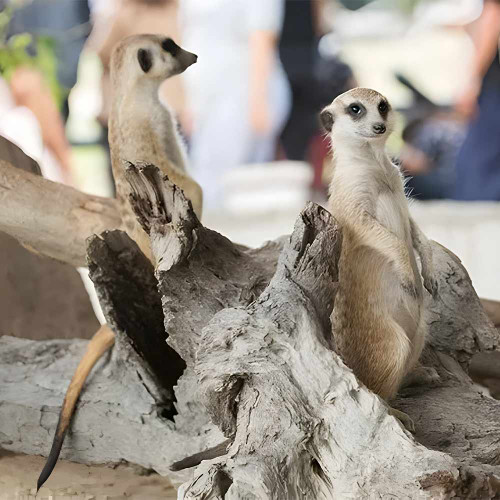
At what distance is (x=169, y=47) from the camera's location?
207 cm

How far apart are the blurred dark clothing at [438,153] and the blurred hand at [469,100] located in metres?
0.08

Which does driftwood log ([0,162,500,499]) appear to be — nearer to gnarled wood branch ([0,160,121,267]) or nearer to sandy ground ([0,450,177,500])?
sandy ground ([0,450,177,500])

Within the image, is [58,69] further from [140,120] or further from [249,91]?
[140,120]

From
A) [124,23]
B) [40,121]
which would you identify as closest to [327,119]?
[124,23]

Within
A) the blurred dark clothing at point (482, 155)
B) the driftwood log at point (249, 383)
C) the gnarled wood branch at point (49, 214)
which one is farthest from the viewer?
the blurred dark clothing at point (482, 155)

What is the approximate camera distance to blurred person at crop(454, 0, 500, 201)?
450cm

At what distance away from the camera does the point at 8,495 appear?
70.2 inches

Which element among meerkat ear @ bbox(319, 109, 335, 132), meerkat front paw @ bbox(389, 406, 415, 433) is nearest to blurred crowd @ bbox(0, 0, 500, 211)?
meerkat ear @ bbox(319, 109, 335, 132)

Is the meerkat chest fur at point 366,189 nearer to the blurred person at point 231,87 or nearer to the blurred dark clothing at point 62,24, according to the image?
the blurred person at point 231,87

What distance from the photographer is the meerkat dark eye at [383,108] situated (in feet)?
4.66

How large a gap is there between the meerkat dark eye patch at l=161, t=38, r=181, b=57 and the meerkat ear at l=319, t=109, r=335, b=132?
0.74 meters

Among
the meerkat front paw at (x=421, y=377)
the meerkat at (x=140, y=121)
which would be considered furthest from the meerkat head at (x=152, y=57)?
the meerkat front paw at (x=421, y=377)

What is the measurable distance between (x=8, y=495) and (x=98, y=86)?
303 cm

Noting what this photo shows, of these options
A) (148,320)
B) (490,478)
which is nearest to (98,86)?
(148,320)
